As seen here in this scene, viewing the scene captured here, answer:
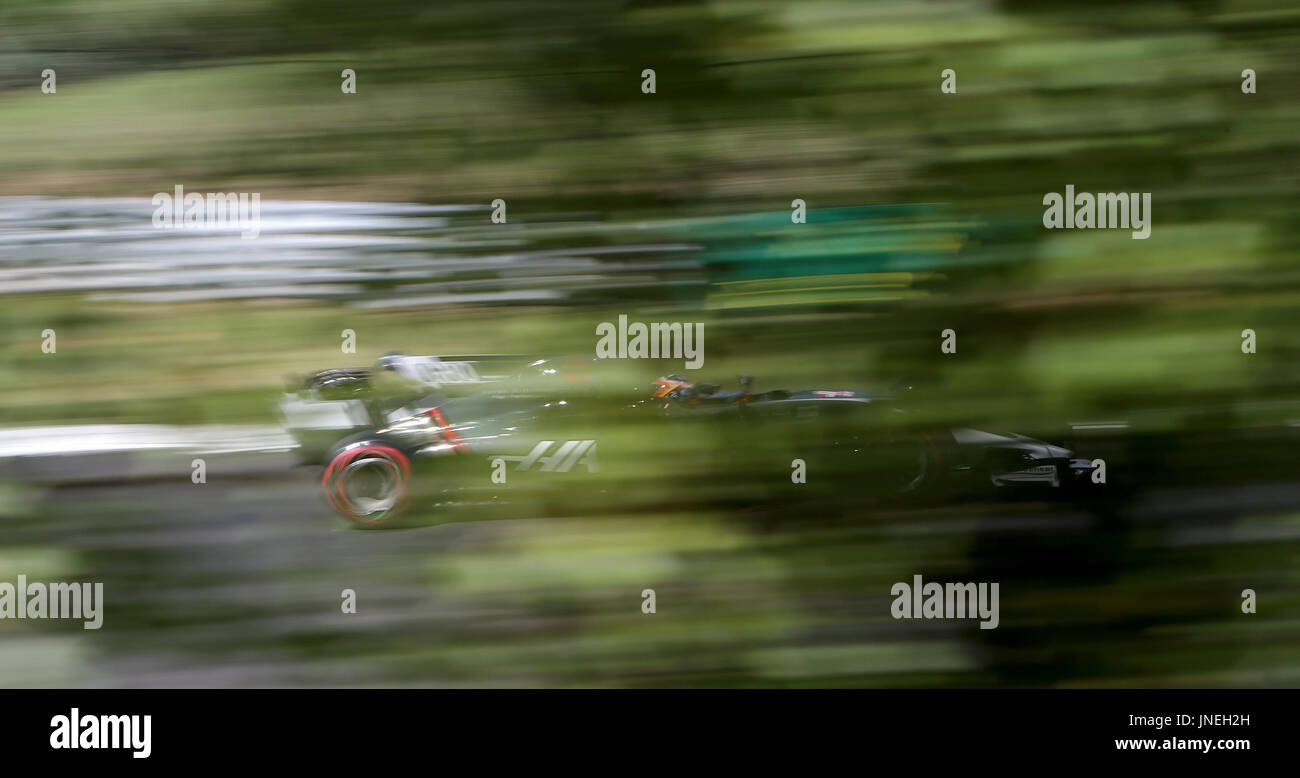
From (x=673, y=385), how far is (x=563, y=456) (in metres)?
0.25

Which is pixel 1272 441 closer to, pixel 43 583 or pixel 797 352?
pixel 797 352

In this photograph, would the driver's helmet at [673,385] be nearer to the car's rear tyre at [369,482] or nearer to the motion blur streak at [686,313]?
the motion blur streak at [686,313]

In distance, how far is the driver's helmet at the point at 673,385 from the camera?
155 centimetres

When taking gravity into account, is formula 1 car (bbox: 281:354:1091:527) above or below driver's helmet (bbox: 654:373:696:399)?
below

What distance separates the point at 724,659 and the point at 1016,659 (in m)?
0.58

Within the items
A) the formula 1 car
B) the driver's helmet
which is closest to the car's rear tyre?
the formula 1 car

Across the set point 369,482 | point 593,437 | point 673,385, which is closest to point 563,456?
point 593,437

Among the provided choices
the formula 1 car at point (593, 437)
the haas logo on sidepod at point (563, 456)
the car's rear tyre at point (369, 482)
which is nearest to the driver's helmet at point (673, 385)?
the formula 1 car at point (593, 437)

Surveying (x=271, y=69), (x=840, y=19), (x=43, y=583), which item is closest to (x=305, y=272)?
(x=271, y=69)

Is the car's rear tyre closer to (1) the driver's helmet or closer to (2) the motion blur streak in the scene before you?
(2) the motion blur streak

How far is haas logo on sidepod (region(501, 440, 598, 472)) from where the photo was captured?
5.06 ft

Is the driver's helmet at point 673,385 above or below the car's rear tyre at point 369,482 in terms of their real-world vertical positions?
above

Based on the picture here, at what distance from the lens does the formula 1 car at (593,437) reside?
1539mm

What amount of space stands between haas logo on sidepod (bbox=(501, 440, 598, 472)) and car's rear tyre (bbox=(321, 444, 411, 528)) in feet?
0.68
